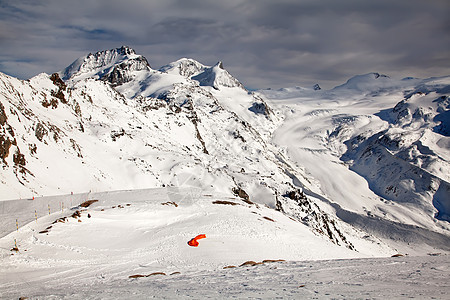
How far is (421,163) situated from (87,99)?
14307 cm

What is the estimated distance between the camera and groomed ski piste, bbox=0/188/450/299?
29.7ft

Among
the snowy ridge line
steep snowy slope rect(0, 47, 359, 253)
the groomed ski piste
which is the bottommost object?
the groomed ski piste

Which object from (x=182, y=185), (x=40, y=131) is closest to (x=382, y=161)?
(x=182, y=185)

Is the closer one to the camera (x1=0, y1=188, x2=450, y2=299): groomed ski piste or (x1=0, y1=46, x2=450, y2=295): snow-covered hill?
(x1=0, y1=188, x2=450, y2=299): groomed ski piste

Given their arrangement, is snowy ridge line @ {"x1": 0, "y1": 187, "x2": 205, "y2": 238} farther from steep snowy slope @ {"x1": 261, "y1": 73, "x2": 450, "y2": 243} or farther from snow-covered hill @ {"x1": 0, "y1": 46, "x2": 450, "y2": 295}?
steep snowy slope @ {"x1": 261, "y1": 73, "x2": 450, "y2": 243}

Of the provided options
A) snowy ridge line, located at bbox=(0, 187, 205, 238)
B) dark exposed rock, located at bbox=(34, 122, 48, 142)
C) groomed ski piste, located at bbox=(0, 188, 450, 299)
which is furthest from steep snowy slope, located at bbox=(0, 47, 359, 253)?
groomed ski piste, located at bbox=(0, 188, 450, 299)

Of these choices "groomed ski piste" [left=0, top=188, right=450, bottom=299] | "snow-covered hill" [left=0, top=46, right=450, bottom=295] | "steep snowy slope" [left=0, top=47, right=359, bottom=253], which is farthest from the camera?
"steep snowy slope" [left=0, top=47, right=359, bottom=253]

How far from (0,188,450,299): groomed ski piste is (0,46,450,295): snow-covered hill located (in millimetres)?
181

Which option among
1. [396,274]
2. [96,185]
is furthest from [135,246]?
[96,185]

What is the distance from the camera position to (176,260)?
1586 cm

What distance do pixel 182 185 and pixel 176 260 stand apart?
40668 millimetres

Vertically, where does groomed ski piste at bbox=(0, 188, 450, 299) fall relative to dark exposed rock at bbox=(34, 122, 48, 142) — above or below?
below

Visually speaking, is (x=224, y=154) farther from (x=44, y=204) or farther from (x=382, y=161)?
(x=44, y=204)

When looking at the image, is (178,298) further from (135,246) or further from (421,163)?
(421,163)
